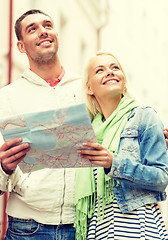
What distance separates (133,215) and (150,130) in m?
0.48

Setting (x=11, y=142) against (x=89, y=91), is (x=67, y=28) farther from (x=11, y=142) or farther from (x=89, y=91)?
(x=11, y=142)

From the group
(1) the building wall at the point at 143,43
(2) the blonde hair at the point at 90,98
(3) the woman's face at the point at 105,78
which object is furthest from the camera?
(1) the building wall at the point at 143,43

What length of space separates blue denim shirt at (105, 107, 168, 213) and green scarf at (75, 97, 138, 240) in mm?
48

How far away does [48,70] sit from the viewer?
3.26 m

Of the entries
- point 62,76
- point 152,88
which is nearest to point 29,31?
point 62,76

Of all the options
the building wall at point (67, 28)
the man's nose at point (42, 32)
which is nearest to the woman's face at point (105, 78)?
the man's nose at point (42, 32)

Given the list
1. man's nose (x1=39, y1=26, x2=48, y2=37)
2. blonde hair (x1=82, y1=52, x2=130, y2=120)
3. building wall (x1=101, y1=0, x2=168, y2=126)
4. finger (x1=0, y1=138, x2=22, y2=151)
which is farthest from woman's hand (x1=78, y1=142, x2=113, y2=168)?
building wall (x1=101, y1=0, x2=168, y2=126)

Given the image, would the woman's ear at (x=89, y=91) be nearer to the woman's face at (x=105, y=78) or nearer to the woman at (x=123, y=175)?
the woman's face at (x=105, y=78)

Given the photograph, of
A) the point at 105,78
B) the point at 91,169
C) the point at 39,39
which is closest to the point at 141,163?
the point at 91,169

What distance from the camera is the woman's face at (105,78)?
9.03 feet

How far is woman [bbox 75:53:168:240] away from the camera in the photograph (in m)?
2.38

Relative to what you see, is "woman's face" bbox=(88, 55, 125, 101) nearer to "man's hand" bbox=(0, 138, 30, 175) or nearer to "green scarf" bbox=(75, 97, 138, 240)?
"green scarf" bbox=(75, 97, 138, 240)

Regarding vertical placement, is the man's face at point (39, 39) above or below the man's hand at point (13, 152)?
above

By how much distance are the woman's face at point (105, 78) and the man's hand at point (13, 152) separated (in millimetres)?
696
